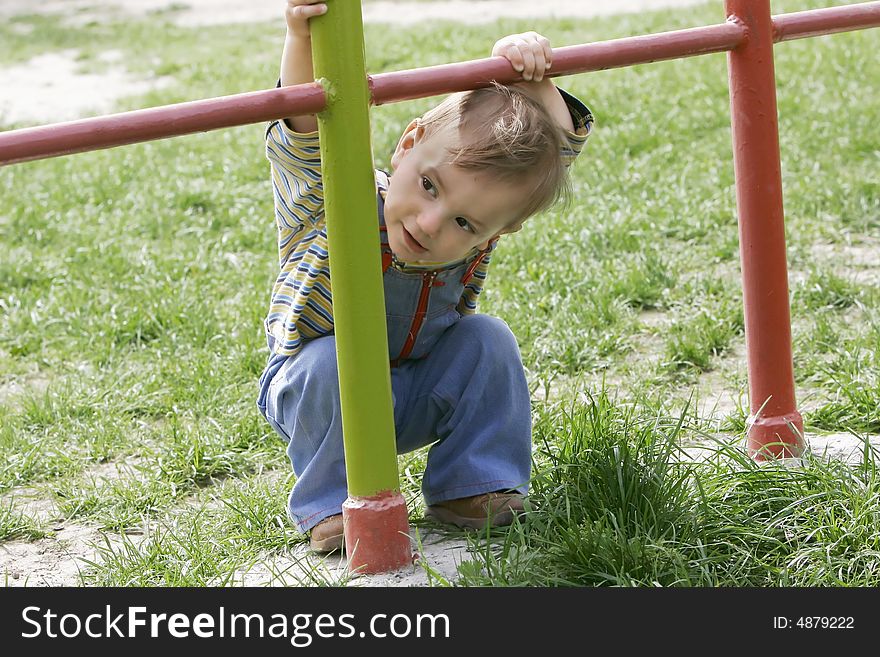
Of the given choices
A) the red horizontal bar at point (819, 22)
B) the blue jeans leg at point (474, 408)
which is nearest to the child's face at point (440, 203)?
the blue jeans leg at point (474, 408)

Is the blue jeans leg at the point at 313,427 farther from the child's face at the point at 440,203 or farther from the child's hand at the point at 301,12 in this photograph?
the child's hand at the point at 301,12

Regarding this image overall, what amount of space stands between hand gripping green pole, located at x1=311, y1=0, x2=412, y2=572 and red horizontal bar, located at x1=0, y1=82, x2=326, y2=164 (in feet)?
0.18

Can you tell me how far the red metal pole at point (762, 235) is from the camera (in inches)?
91.4

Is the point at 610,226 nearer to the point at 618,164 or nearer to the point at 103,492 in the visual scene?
the point at 618,164

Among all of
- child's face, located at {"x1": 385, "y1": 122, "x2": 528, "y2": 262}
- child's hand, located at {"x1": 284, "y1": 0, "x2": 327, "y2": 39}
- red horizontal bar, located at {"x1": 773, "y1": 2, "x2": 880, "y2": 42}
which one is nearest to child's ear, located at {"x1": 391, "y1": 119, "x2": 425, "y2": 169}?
child's face, located at {"x1": 385, "y1": 122, "x2": 528, "y2": 262}

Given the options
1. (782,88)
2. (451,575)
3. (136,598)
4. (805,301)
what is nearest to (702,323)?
(805,301)

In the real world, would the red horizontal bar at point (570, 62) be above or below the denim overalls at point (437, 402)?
above

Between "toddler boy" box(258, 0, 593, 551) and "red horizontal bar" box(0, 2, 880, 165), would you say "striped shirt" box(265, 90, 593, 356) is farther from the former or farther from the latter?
"red horizontal bar" box(0, 2, 880, 165)

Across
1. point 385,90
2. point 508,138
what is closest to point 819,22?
point 508,138

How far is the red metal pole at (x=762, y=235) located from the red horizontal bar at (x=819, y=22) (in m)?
0.03

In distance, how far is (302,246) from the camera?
2.34m

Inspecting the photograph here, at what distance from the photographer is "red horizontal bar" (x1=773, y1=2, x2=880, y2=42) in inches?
91.3

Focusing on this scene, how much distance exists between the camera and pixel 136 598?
76.7 inches

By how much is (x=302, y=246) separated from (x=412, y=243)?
267 mm
